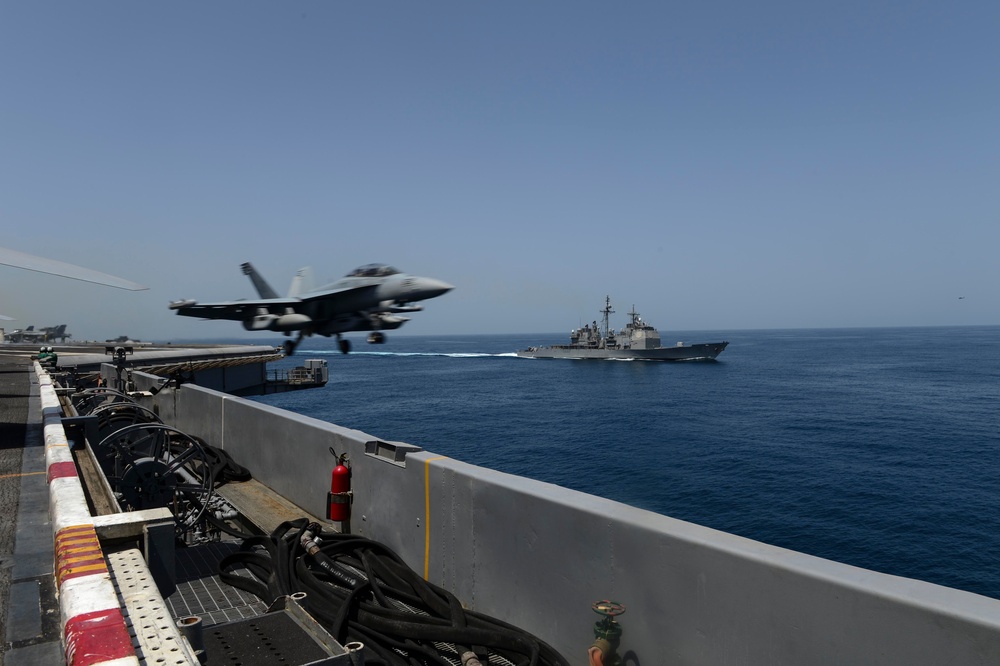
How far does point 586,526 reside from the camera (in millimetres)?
5688

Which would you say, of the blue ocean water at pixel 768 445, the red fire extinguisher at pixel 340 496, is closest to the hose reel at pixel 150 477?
the red fire extinguisher at pixel 340 496

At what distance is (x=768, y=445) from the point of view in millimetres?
46219

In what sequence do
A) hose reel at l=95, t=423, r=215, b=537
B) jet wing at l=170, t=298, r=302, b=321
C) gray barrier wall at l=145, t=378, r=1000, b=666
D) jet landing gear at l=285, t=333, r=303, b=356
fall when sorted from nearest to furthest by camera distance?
gray barrier wall at l=145, t=378, r=1000, b=666 < hose reel at l=95, t=423, r=215, b=537 < jet landing gear at l=285, t=333, r=303, b=356 < jet wing at l=170, t=298, r=302, b=321

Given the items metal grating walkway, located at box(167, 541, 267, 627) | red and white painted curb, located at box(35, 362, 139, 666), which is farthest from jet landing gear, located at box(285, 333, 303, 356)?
red and white painted curb, located at box(35, 362, 139, 666)

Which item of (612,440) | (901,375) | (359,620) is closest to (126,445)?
(359,620)

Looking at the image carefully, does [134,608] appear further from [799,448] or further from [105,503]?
[799,448]

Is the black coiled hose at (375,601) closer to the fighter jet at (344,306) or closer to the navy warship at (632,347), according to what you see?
the fighter jet at (344,306)

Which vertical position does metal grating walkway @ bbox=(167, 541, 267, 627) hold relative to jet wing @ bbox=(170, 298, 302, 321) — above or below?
below

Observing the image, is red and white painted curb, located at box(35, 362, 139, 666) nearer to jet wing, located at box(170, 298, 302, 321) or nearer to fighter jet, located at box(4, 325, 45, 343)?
jet wing, located at box(170, 298, 302, 321)

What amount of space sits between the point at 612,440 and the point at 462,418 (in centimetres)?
1764

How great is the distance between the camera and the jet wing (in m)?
13.5

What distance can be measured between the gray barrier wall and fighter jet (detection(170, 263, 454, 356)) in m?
4.36

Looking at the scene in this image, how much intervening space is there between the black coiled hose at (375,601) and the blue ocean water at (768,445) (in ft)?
28.6

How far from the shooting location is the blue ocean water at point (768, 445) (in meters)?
28.0
